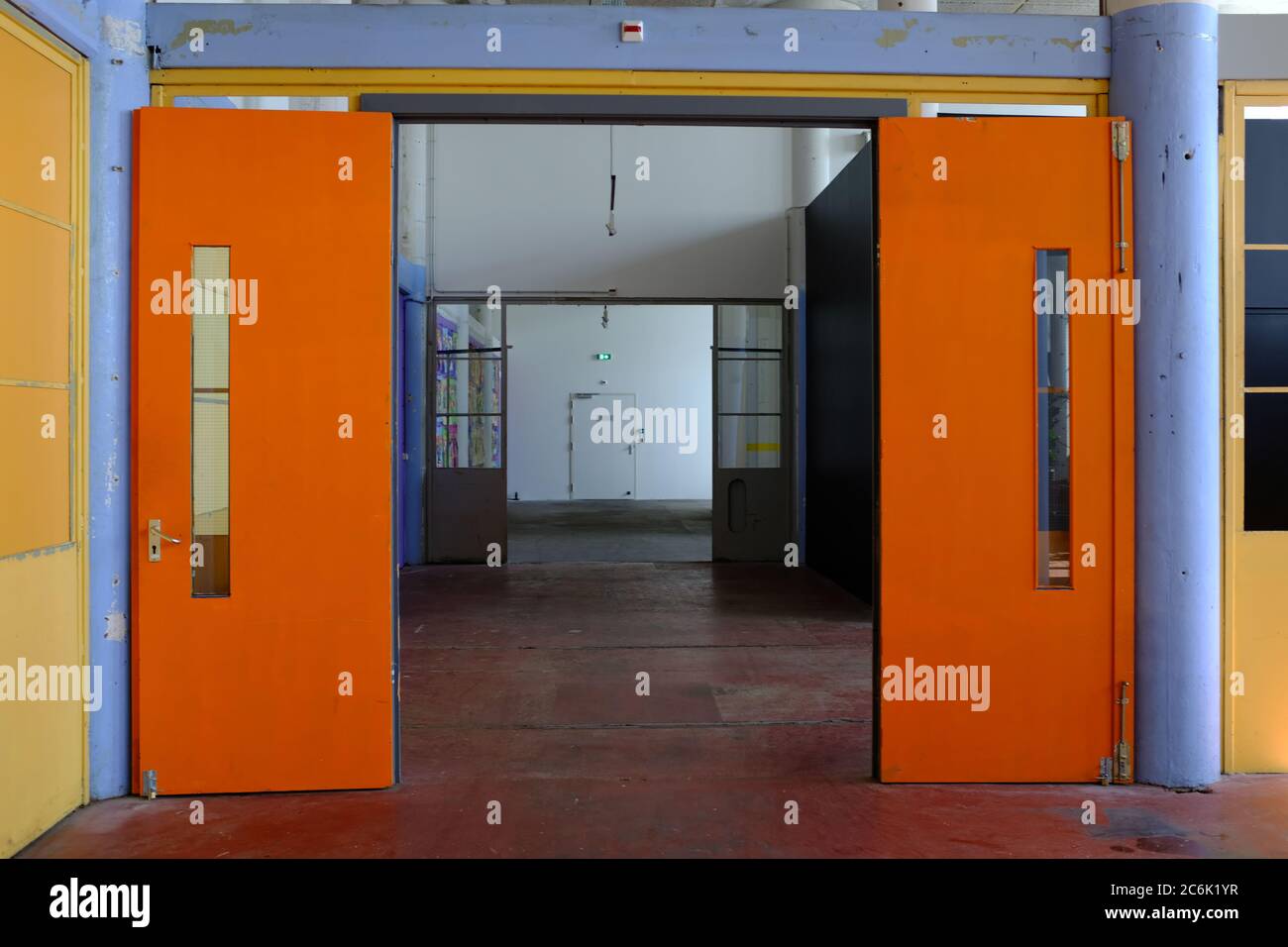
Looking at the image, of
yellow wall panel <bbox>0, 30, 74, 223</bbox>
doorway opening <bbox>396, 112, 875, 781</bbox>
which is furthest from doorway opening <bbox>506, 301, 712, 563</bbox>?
yellow wall panel <bbox>0, 30, 74, 223</bbox>

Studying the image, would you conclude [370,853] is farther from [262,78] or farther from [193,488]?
[262,78]

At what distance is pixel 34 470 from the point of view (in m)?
2.93

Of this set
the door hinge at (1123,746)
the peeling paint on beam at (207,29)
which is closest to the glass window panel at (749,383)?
the door hinge at (1123,746)

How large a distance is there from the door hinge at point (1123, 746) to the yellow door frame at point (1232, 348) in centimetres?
42

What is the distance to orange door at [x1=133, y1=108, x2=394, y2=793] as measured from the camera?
10.5 feet

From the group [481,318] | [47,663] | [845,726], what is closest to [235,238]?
[47,663]

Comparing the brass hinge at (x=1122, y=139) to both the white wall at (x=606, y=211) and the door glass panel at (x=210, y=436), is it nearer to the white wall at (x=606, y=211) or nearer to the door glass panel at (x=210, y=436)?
the door glass panel at (x=210, y=436)

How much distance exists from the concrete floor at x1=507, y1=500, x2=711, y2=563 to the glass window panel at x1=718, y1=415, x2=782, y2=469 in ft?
3.80

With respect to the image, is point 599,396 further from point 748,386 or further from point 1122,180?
point 1122,180

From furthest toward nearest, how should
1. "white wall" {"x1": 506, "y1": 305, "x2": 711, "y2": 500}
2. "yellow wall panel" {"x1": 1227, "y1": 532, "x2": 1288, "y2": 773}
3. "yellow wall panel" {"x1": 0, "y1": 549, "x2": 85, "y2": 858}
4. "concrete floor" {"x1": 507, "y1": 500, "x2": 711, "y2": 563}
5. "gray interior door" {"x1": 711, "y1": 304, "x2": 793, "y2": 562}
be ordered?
"white wall" {"x1": 506, "y1": 305, "x2": 711, "y2": 500}
"concrete floor" {"x1": 507, "y1": 500, "x2": 711, "y2": 563}
"gray interior door" {"x1": 711, "y1": 304, "x2": 793, "y2": 562}
"yellow wall panel" {"x1": 1227, "y1": 532, "x2": 1288, "y2": 773}
"yellow wall panel" {"x1": 0, "y1": 549, "x2": 85, "y2": 858}

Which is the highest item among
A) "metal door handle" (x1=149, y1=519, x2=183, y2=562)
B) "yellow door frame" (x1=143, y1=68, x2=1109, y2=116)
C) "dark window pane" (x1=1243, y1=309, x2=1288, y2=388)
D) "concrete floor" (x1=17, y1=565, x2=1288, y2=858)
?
"yellow door frame" (x1=143, y1=68, x2=1109, y2=116)

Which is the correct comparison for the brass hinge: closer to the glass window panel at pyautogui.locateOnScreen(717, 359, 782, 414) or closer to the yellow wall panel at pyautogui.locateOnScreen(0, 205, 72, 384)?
the yellow wall panel at pyautogui.locateOnScreen(0, 205, 72, 384)

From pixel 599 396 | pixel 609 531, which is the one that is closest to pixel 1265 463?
pixel 609 531

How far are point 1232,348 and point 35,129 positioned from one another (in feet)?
13.5
